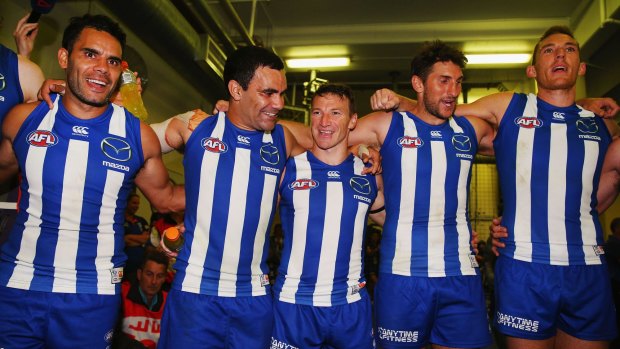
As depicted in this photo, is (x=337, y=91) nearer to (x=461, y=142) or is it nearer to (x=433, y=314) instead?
(x=461, y=142)

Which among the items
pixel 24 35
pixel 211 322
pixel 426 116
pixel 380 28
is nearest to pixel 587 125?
pixel 426 116

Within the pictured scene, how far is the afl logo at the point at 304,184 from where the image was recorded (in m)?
2.98

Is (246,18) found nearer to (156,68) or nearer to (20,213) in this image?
(156,68)

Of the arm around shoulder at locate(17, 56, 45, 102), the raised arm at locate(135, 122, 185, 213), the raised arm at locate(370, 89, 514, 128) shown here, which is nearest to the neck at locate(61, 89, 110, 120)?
the raised arm at locate(135, 122, 185, 213)

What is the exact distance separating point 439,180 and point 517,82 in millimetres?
11562

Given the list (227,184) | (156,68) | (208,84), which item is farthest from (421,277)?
(208,84)

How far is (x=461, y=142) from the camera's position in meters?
3.13

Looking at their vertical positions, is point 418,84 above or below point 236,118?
above

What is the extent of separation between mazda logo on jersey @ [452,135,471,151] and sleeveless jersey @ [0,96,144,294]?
6.77 feet

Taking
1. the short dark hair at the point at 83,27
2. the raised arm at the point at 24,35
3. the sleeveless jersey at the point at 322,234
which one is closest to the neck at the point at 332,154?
the sleeveless jersey at the point at 322,234

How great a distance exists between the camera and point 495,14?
9.28 m

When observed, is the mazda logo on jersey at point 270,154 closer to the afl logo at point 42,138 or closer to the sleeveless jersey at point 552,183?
the afl logo at point 42,138

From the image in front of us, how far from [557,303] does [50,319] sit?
290cm

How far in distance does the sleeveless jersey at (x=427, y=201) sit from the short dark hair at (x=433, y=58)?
1.36 ft
